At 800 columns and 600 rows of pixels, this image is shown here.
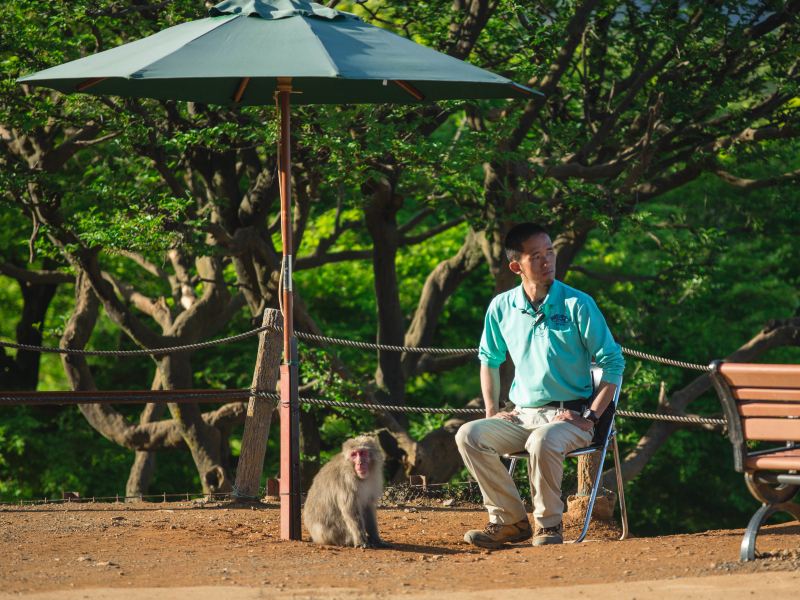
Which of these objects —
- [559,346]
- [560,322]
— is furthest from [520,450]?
[560,322]

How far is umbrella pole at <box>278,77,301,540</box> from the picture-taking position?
635 cm

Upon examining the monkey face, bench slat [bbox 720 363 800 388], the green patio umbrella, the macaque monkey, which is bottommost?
the macaque monkey

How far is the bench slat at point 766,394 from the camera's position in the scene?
203 inches

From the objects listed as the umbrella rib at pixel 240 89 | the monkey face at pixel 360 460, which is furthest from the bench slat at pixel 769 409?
the umbrella rib at pixel 240 89

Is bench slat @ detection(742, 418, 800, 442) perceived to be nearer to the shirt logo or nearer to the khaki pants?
the khaki pants

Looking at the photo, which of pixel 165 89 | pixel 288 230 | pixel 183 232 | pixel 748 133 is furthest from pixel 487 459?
pixel 748 133

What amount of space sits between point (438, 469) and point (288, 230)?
7.64 m

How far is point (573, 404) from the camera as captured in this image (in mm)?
6188

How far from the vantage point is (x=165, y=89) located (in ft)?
21.8

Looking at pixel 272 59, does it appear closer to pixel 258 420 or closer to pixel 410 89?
pixel 410 89

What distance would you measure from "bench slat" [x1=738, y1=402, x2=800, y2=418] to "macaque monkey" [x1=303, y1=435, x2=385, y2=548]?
1.93m

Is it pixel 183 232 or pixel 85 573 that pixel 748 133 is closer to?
pixel 183 232

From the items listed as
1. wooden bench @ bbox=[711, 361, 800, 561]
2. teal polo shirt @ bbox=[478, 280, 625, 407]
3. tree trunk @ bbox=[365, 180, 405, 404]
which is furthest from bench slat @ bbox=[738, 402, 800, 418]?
tree trunk @ bbox=[365, 180, 405, 404]

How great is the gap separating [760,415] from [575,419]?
1045mm
